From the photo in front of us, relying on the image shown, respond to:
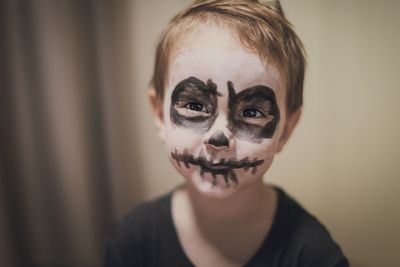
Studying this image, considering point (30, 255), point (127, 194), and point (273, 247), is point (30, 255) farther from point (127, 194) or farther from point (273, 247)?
point (273, 247)

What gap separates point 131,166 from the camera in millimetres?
818

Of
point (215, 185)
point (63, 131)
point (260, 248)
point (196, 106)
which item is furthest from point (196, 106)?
point (63, 131)

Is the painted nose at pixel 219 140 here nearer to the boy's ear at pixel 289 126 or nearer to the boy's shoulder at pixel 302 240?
the boy's ear at pixel 289 126

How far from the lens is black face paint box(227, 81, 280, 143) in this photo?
530 mm

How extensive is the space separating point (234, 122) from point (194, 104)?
56 millimetres

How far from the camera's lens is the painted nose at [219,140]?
A: 20.8 inches

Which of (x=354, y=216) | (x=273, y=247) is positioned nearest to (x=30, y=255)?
(x=273, y=247)

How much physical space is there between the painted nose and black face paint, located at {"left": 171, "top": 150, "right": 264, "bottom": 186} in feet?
0.08

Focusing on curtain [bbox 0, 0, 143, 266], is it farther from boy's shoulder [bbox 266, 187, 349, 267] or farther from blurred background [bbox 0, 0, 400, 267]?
boy's shoulder [bbox 266, 187, 349, 267]

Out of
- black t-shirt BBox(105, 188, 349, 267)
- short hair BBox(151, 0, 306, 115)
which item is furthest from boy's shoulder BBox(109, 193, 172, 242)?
short hair BBox(151, 0, 306, 115)

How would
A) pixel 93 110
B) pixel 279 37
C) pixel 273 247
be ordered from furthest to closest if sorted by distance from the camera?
1. pixel 93 110
2. pixel 273 247
3. pixel 279 37

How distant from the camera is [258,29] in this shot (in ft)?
1.75

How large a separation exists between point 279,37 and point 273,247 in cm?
31

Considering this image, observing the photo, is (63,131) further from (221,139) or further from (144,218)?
(221,139)
